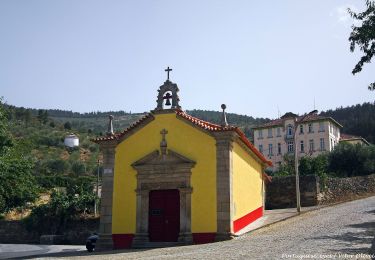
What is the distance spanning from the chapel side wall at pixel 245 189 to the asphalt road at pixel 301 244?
1310 mm

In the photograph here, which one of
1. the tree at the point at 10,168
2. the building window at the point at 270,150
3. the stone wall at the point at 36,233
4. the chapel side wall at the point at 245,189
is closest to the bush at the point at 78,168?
the building window at the point at 270,150

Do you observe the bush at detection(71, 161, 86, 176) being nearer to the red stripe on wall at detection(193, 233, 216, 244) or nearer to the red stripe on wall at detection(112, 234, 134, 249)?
the red stripe on wall at detection(112, 234, 134, 249)

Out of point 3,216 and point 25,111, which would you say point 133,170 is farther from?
point 25,111

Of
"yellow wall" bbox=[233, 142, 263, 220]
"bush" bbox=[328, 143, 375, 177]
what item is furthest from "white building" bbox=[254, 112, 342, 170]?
"yellow wall" bbox=[233, 142, 263, 220]

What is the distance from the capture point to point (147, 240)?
18109mm

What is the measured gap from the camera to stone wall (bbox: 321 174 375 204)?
3123cm

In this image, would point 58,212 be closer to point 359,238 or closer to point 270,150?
point 359,238

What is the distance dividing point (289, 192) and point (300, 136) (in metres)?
48.2

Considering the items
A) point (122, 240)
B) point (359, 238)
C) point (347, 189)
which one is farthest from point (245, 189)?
point (347, 189)

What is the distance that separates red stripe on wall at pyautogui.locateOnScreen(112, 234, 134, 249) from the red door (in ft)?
2.89

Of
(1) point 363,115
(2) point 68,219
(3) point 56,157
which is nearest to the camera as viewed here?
(2) point 68,219

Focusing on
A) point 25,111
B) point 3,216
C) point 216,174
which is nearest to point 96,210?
point 3,216

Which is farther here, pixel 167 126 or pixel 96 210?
pixel 96 210

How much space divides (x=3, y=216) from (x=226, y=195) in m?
25.7
